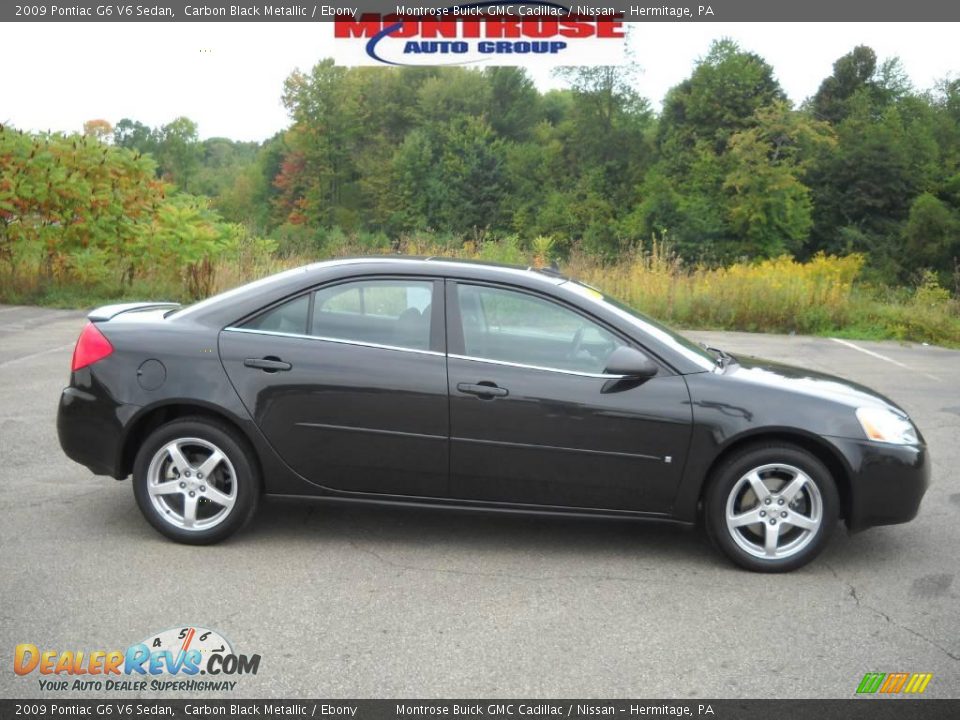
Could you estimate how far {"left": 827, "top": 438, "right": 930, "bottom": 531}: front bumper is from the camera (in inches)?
190

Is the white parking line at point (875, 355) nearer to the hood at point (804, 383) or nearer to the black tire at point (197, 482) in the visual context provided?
the hood at point (804, 383)

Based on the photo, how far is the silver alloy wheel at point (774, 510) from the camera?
A: 4805 mm

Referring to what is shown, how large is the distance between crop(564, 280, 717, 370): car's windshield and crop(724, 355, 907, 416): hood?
0.48 ft

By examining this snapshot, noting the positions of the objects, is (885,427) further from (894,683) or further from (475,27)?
(475,27)

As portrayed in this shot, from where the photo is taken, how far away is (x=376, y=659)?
3.74 m

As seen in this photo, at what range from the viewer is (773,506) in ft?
15.8

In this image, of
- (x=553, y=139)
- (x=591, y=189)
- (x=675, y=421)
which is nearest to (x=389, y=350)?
(x=675, y=421)

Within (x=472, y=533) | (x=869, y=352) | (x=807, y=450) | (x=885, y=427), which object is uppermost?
(x=885, y=427)

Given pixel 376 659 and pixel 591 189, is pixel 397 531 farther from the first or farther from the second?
pixel 591 189

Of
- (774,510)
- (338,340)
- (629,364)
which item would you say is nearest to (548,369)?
(629,364)

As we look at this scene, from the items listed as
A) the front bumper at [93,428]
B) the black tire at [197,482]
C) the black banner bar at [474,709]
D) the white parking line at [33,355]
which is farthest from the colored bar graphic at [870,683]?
the white parking line at [33,355]

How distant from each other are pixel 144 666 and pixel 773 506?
3.02m

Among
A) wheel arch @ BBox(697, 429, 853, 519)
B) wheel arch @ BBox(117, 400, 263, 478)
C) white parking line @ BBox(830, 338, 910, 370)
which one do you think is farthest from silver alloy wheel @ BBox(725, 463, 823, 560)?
→ white parking line @ BBox(830, 338, 910, 370)

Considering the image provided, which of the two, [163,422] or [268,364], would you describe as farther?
[163,422]
